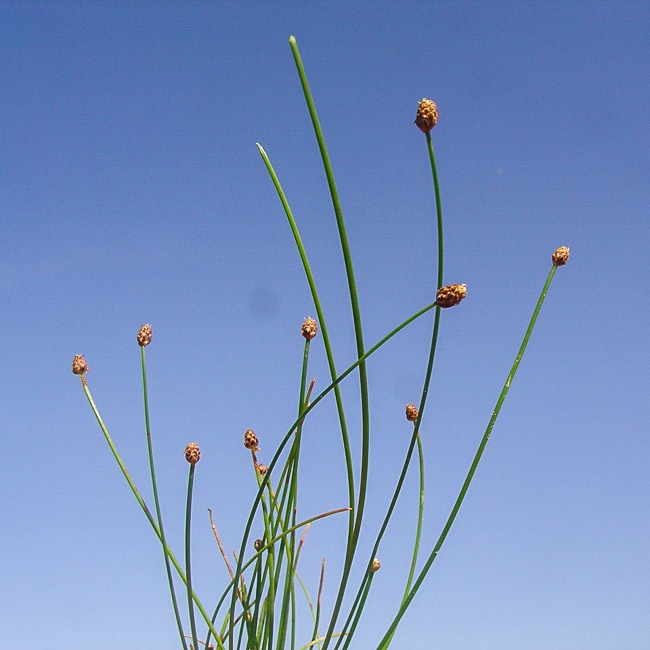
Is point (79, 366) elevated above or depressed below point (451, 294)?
above

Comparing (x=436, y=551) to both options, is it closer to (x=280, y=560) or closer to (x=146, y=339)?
(x=280, y=560)

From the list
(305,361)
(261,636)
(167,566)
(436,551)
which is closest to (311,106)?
(305,361)

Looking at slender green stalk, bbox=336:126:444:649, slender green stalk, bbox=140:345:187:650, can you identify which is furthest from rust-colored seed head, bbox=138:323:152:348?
slender green stalk, bbox=336:126:444:649

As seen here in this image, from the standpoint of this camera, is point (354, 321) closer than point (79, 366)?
Yes

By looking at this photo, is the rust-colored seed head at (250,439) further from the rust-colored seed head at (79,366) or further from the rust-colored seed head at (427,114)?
the rust-colored seed head at (427,114)

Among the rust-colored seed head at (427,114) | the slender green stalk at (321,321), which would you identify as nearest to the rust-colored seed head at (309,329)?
the slender green stalk at (321,321)

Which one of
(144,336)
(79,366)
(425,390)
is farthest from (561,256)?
(79,366)

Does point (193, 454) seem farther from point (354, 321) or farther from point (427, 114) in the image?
point (427, 114)

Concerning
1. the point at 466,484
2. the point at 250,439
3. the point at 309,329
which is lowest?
the point at 466,484
